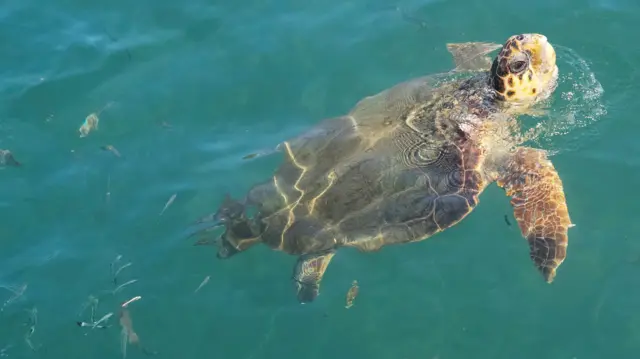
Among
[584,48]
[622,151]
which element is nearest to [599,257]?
[622,151]

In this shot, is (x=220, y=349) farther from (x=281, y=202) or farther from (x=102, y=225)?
(x=102, y=225)

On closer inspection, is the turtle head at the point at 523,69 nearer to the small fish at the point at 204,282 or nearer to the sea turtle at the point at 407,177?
the sea turtle at the point at 407,177

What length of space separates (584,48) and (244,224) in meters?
4.82

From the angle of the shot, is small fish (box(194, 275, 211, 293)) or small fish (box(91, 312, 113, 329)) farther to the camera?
small fish (box(194, 275, 211, 293))

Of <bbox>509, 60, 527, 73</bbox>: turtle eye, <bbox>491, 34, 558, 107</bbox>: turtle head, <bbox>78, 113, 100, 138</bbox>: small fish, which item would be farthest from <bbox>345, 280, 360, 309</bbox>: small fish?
<bbox>78, 113, 100, 138</bbox>: small fish

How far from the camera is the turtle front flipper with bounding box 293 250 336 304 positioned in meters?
6.14

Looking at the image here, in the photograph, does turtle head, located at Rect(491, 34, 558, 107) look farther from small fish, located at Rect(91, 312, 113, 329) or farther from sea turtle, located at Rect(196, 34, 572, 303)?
small fish, located at Rect(91, 312, 113, 329)

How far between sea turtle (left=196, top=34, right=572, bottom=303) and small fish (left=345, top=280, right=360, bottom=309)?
315 mm

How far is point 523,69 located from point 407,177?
194 cm

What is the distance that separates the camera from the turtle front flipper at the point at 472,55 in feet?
25.8

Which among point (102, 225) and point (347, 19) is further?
point (347, 19)

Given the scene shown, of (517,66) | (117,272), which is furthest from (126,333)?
(517,66)

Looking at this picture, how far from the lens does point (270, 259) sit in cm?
649

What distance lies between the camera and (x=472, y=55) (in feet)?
26.1
